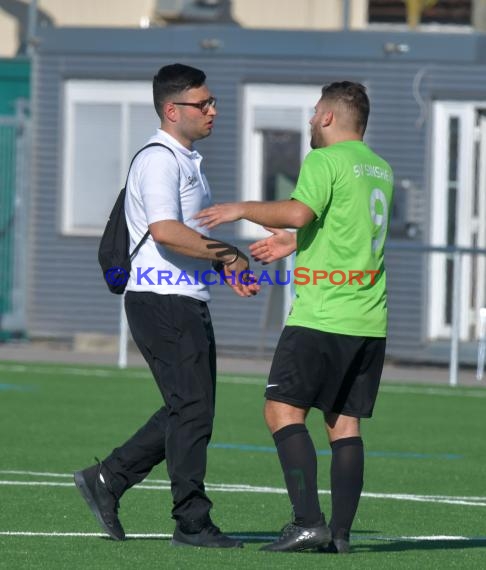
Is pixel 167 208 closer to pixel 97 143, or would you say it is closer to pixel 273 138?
pixel 273 138

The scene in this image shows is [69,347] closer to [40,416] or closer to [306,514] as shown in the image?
[40,416]

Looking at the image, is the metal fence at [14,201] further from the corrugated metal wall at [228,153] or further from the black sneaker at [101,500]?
the black sneaker at [101,500]

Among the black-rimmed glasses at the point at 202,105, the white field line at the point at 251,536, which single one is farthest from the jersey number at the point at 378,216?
the white field line at the point at 251,536

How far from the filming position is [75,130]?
75.6 ft

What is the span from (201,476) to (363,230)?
1.23 metres

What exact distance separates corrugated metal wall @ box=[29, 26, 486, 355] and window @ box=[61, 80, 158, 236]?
14 cm

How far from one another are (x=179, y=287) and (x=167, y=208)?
0.35 m

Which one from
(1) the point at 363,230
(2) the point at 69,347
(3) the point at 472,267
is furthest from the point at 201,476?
(2) the point at 69,347

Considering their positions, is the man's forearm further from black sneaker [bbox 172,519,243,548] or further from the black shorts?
black sneaker [bbox 172,519,243,548]

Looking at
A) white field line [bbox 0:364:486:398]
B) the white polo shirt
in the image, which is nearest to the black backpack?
the white polo shirt

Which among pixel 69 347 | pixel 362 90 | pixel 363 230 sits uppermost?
pixel 362 90

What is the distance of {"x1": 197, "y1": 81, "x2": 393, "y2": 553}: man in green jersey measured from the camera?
7.46m

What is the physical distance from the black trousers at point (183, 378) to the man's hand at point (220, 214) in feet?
1.31

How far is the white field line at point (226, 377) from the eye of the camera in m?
17.3
